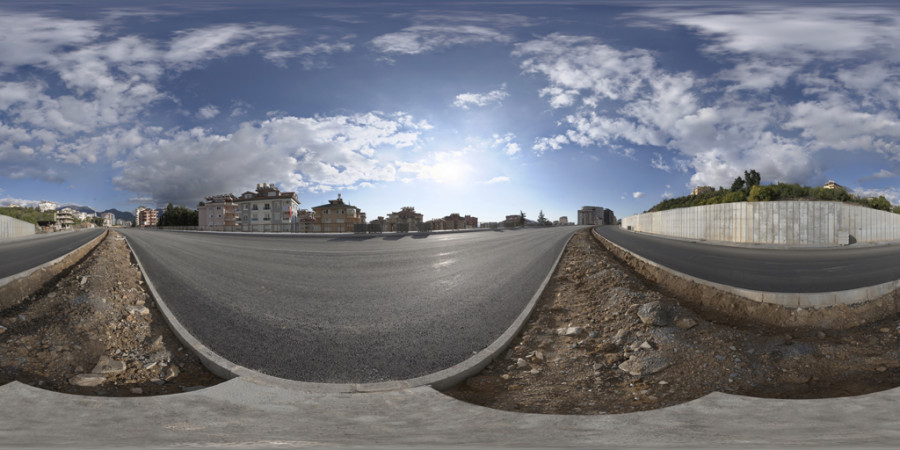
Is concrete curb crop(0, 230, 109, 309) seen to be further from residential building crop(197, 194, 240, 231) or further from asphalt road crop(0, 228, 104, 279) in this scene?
residential building crop(197, 194, 240, 231)

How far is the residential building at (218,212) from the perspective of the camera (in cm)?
8169

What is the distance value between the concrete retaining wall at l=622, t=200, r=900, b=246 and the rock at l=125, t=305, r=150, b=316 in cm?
3137

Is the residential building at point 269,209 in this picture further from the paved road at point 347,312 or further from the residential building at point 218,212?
the paved road at point 347,312

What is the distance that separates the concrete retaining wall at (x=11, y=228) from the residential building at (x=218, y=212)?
2546 cm

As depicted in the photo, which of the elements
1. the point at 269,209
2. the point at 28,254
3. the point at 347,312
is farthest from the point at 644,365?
the point at 269,209

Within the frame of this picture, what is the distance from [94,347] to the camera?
17.8 feet

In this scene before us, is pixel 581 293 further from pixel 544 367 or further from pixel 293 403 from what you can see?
pixel 293 403

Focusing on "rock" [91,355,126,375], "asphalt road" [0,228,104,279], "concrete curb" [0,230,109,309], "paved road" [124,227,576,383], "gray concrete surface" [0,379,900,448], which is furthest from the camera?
"asphalt road" [0,228,104,279]

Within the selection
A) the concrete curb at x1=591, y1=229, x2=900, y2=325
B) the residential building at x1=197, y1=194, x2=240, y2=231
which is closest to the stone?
the concrete curb at x1=591, y1=229, x2=900, y2=325

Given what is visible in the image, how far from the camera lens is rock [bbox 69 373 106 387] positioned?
455 centimetres

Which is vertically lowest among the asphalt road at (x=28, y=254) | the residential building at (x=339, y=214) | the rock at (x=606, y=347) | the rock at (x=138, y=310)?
the rock at (x=606, y=347)

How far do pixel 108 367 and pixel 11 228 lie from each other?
6518 cm

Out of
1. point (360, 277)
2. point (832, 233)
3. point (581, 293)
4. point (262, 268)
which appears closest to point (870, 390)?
point (581, 293)

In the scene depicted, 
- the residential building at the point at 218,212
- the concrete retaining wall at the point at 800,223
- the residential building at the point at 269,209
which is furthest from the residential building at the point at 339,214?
the concrete retaining wall at the point at 800,223
